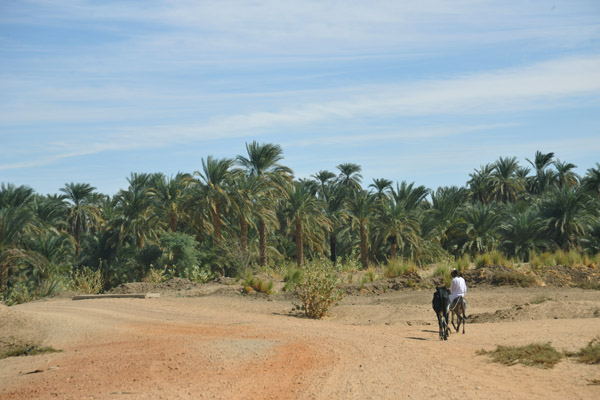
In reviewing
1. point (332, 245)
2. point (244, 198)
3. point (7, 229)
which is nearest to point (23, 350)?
point (7, 229)

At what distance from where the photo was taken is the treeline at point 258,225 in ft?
114

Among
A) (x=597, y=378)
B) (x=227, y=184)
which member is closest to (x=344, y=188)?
(x=227, y=184)

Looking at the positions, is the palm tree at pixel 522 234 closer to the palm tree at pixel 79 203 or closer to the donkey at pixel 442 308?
the donkey at pixel 442 308

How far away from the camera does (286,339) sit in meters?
12.5

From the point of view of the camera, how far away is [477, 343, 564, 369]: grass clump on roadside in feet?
32.9

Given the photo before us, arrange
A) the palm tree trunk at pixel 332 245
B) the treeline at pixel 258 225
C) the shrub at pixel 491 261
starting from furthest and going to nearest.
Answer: the palm tree trunk at pixel 332 245 < the treeline at pixel 258 225 < the shrub at pixel 491 261

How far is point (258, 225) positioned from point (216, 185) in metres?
5.00

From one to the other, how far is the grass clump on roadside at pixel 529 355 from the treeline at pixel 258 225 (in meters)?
20.9

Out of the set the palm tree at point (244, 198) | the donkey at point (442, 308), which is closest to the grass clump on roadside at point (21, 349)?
the donkey at point (442, 308)

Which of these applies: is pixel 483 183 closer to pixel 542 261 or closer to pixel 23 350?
pixel 542 261

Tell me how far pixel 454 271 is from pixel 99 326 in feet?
27.1

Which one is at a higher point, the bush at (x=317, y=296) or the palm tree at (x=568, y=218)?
the palm tree at (x=568, y=218)

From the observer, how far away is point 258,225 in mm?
40562

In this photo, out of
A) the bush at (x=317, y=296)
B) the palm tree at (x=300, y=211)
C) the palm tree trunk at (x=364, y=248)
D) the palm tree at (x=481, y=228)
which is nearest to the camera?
the bush at (x=317, y=296)
